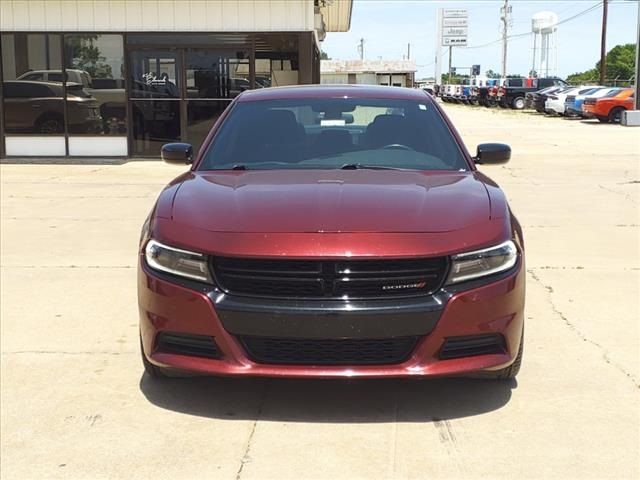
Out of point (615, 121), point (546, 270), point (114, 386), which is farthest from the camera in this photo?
point (615, 121)

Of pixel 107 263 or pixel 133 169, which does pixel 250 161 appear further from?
pixel 133 169

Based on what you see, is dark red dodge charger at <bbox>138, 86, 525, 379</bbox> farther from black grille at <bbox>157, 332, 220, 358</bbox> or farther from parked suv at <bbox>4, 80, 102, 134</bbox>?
parked suv at <bbox>4, 80, 102, 134</bbox>

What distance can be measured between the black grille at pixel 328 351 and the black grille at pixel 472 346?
16cm

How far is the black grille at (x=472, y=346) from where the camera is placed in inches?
137

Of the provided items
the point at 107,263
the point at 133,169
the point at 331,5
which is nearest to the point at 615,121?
the point at 331,5

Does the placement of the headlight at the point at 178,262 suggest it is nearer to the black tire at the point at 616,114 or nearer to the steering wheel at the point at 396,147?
the steering wheel at the point at 396,147

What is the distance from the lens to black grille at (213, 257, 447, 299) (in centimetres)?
342

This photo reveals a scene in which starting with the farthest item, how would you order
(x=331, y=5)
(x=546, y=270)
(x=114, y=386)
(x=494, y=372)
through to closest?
(x=331, y=5)
(x=546, y=270)
(x=114, y=386)
(x=494, y=372)

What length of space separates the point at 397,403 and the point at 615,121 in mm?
30324

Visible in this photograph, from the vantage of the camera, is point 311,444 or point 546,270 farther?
point 546,270

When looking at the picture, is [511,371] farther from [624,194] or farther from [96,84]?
[96,84]

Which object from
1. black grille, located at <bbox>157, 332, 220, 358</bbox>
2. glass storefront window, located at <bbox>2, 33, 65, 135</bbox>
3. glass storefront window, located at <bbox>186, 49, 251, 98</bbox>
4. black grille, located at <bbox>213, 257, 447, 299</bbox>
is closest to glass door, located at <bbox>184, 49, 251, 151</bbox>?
glass storefront window, located at <bbox>186, 49, 251, 98</bbox>

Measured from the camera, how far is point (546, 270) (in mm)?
6832

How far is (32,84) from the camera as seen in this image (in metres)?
15.9
